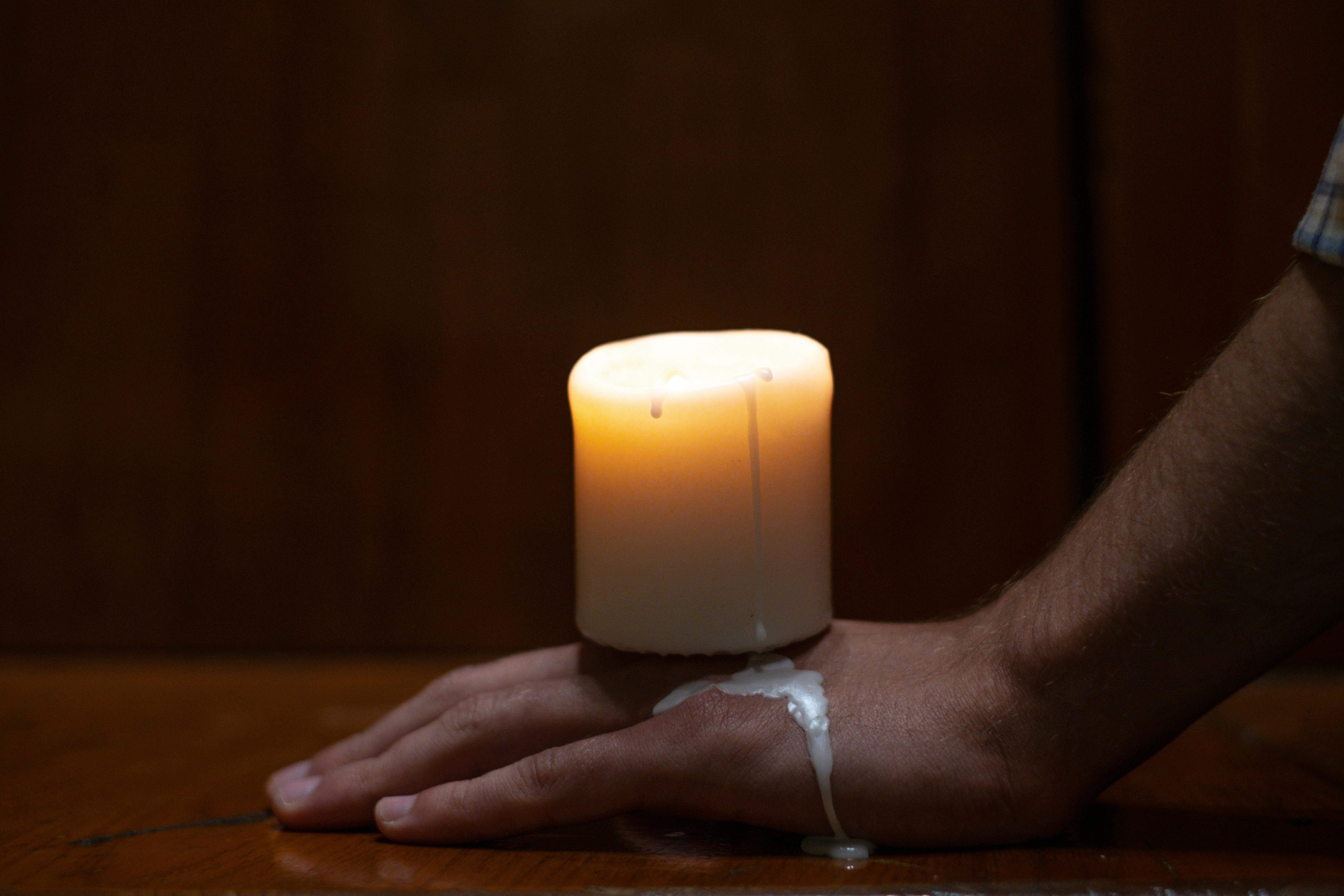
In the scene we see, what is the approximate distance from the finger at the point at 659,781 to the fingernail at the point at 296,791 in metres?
0.09

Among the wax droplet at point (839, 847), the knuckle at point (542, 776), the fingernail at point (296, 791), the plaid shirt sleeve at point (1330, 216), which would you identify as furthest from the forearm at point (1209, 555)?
the fingernail at point (296, 791)

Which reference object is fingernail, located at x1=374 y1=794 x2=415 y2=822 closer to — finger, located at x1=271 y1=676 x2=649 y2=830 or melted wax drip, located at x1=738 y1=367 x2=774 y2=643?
finger, located at x1=271 y1=676 x2=649 y2=830

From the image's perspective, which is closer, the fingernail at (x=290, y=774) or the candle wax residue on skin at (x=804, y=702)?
the candle wax residue on skin at (x=804, y=702)

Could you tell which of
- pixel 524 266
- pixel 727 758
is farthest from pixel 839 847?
pixel 524 266

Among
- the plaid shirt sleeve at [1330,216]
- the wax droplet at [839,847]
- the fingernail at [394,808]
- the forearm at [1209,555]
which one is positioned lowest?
the fingernail at [394,808]

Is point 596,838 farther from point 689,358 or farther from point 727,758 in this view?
point 689,358

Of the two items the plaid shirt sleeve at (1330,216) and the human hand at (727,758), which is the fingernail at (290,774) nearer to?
Result: the human hand at (727,758)

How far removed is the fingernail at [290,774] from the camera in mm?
628

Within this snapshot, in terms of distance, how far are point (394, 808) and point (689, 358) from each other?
32cm

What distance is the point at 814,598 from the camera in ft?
1.91

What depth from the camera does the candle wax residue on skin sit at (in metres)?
0.51

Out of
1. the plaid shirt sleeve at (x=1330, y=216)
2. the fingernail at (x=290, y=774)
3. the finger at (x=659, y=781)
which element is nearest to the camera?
the plaid shirt sleeve at (x=1330, y=216)

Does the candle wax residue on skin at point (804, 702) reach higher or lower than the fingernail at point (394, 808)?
higher

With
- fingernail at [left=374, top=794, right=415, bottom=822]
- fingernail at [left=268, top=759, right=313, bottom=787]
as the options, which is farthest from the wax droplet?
fingernail at [left=268, top=759, right=313, bottom=787]
